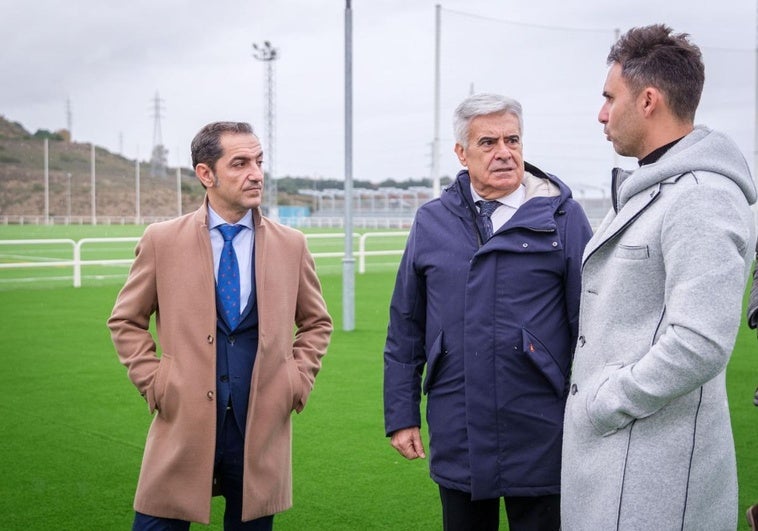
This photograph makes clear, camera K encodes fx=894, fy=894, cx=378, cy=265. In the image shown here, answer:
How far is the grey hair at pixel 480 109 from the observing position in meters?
2.88

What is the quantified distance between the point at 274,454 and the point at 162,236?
827mm

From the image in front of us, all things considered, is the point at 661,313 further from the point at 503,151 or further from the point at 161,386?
the point at 161,386

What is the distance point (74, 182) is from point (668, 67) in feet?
257

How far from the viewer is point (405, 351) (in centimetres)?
301

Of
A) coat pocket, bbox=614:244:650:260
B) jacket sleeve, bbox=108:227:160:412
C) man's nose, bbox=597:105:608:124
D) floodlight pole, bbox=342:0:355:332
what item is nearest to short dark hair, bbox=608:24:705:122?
man's nose, bbox=597:105:608:124

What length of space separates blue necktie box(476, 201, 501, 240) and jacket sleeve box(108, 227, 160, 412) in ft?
3.61

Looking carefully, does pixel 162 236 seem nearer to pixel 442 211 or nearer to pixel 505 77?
pixel 442 211

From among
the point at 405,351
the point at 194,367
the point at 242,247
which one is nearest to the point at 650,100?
the point at 405,351

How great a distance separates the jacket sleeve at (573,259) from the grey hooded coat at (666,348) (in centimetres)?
55

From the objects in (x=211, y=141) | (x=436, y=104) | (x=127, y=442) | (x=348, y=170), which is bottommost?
(x=127, y=442)

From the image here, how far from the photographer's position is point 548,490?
8.88 ft

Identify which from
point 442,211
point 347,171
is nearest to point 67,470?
point 442,211

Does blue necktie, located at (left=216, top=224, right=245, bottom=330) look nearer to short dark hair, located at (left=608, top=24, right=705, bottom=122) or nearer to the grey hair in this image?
the grey hair

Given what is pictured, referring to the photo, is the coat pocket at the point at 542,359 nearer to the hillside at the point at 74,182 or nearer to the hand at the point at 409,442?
the hand at the point at 409,442
